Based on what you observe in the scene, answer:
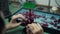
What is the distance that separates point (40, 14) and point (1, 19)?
759mm

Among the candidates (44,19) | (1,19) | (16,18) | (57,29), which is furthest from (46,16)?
(1,19)

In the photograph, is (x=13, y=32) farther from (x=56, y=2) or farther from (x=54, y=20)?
(x=56, y=2)

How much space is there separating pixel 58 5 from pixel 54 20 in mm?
526

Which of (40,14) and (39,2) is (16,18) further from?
(39,2)

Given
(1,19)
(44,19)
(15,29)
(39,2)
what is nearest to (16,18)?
(15,29)

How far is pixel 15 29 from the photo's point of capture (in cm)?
110

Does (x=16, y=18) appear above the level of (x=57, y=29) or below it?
above

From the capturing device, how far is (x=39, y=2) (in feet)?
5.90

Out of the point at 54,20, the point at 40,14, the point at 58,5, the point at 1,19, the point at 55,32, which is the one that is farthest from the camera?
the point at 58,5

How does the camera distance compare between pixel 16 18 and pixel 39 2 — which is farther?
pixel 39 2


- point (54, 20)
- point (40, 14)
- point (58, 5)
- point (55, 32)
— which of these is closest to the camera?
point (55, 32)

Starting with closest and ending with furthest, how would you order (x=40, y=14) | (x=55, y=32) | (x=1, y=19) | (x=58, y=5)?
(x=1, y=19) → (x=55, y=32) → (x=40, y=14) → (x=58, y=5)

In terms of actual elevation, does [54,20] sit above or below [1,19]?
below

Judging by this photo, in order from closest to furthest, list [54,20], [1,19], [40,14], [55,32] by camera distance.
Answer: [1,19] < [55,32] < [54,20] < [40,14]
